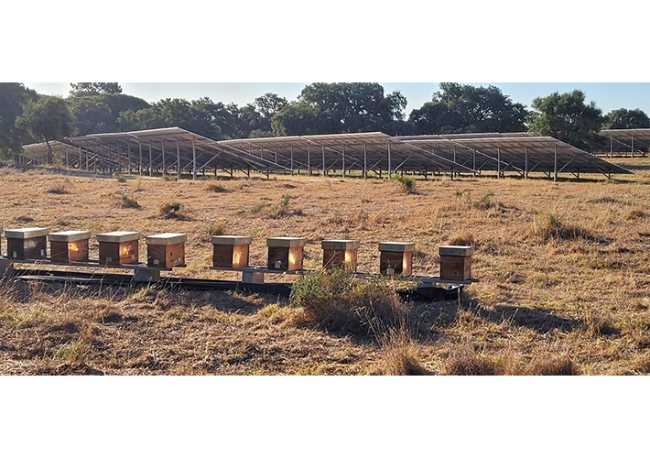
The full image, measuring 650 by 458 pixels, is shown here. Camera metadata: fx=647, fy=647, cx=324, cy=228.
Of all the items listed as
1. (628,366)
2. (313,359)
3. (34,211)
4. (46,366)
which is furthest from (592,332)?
(34,211)

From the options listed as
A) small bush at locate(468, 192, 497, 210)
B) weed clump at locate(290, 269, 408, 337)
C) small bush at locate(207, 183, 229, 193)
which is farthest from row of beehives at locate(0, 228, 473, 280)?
small bush at locate(207, 183, 229, 193)

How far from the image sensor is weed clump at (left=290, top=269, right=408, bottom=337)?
6.66 metres

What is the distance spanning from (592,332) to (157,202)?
50.8 feet

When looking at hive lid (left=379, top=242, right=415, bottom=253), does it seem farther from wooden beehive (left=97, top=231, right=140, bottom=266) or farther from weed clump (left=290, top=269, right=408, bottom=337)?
wooden beehive (left=97, top=231, right=140, bottom=266)

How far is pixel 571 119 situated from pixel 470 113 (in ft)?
72.1

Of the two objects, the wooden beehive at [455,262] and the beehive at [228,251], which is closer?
the wooden beehive at [455,262]

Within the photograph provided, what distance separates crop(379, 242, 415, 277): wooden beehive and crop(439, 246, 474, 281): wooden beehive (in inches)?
18.6

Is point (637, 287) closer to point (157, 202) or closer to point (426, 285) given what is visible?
point (426, 285)

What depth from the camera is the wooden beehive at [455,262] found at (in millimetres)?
7641

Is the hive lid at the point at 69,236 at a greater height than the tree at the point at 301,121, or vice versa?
the tree at the point at 301,121

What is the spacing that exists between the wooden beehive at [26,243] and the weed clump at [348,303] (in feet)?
13.5

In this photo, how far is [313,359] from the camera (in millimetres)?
5852

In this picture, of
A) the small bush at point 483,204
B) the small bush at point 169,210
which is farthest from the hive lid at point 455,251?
the small bush at point 169,210

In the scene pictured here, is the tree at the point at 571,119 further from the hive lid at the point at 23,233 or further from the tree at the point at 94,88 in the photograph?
the tree at the point at 94,88
